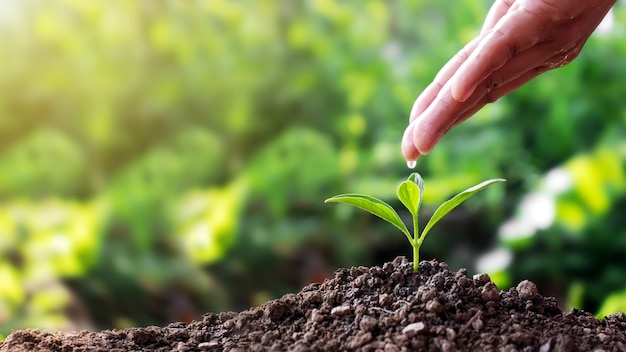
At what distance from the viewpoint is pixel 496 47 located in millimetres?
922

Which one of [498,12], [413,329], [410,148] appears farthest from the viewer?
[498,12]

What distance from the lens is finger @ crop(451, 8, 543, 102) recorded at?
92 cm

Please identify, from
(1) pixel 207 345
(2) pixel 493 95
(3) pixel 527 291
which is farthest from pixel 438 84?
(1) pixel 207 345

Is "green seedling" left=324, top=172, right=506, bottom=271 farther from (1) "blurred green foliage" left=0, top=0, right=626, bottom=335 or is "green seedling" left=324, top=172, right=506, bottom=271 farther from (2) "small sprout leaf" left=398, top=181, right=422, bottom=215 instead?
(1) "blurred green foliage" left=0, top=0, right=626, bottom=335

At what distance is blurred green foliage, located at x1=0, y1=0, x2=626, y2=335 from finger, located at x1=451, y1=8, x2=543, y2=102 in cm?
125

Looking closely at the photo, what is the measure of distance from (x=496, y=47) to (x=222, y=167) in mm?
1492

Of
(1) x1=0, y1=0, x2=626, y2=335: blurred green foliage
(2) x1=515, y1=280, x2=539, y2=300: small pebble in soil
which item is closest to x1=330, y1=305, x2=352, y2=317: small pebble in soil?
(2) x1=515, y1=280, x2=539, y2=300: small pebble in soil

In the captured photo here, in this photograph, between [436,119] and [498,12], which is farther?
[498,12]

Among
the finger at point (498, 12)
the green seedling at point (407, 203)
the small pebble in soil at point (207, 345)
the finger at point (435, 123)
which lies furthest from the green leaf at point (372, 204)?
the finger at point (498, 12)

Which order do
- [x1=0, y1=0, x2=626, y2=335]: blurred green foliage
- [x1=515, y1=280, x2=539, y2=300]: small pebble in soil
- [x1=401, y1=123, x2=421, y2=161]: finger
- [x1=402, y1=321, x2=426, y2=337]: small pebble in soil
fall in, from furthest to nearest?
[x1=0, y1=0, x2=626, y2=335]: blurred green foliage, [x1=401, y1=123, x2=421, y2=161]: finger, [x1=515, y1=280, x2=539, y2=300]: small pebble in soil, [x1=402, y1=321, x2=426, y2=337]: small pebble in soil

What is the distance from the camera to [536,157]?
2.27 meters

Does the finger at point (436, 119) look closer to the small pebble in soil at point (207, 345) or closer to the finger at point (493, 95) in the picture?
the finger at point (493, 95)

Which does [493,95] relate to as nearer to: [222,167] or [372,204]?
[372,204]

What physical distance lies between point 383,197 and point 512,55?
129cm
